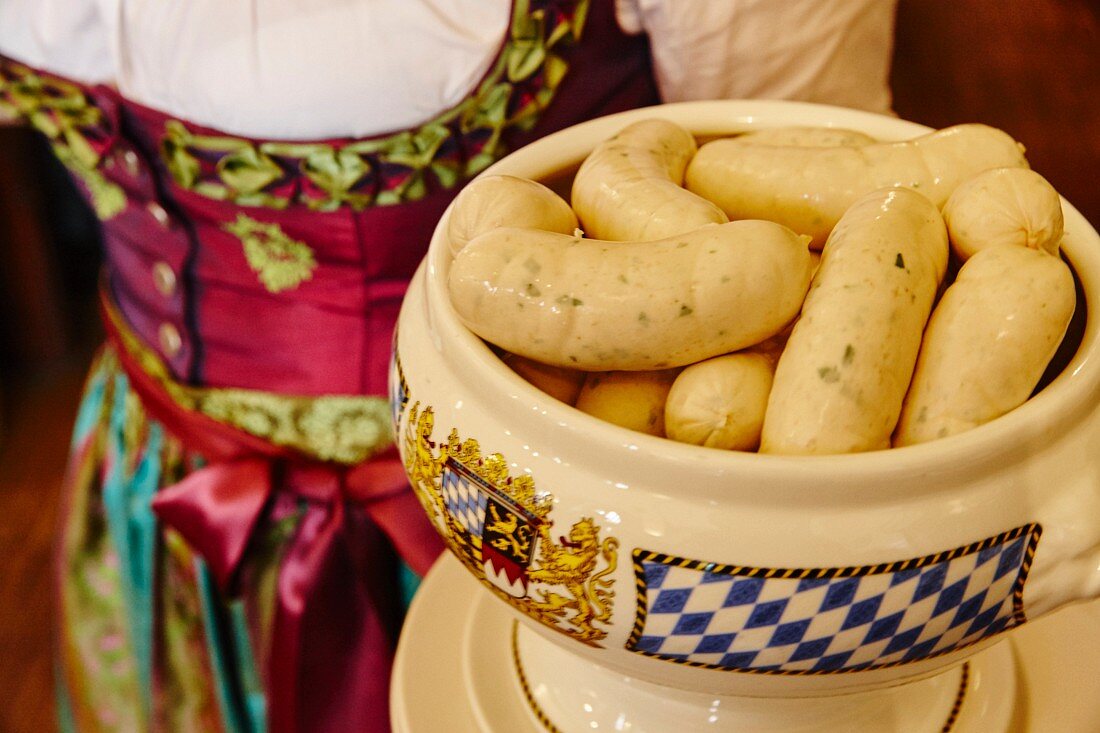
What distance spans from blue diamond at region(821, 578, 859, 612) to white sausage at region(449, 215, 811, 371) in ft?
0.34

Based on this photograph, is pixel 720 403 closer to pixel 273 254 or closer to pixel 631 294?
pixel 631 294

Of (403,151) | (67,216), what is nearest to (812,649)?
(403,151)

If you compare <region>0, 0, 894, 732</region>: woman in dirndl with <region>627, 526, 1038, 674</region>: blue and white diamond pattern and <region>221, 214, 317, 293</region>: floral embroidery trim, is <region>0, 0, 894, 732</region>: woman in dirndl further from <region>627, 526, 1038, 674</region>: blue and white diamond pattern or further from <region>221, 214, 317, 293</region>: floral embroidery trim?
<region>627, 526, 1038, 674</region>: blue and white diamond pattern

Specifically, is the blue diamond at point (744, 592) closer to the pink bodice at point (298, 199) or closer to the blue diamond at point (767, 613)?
the blue diamond at point (767, 613)

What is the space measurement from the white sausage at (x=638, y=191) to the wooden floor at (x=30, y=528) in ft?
3.39

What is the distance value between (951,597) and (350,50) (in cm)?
47

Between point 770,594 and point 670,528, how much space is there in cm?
4

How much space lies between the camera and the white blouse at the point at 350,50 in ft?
2.11

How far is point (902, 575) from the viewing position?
0.36 meters

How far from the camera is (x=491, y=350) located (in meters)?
0.42

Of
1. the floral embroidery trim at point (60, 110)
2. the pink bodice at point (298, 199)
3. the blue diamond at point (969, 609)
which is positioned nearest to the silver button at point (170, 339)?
the pink bodice at point (298, 199)

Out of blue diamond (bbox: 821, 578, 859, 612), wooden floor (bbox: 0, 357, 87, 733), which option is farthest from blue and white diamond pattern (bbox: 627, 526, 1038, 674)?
wooden floor (bbox: 0, 357, 87, 733)

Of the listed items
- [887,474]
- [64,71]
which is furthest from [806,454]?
[64,71]

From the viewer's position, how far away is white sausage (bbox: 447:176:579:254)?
439 millimetres
